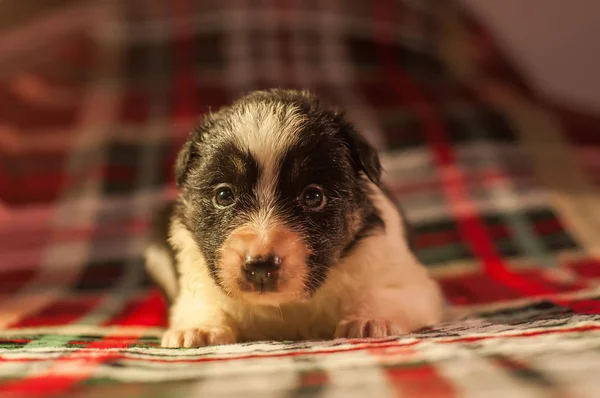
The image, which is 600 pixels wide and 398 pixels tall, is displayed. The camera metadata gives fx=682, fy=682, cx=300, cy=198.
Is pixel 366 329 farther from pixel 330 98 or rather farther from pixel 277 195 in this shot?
pixel 330 98

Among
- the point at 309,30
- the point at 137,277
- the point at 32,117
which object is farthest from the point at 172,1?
the point at 137,277

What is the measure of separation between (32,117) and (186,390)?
365cm

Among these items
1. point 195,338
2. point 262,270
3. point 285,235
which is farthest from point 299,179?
point 195,338

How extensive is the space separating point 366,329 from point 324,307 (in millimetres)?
200

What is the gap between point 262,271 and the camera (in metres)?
1.92

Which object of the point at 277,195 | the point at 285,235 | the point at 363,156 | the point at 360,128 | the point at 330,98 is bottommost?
the point at 285,235

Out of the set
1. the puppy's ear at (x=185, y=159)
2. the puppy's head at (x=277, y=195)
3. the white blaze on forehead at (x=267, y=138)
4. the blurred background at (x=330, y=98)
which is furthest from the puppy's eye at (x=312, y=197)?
the blurred background at (x=330, y=98)

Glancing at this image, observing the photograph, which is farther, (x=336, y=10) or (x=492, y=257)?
(x=336, y=10)

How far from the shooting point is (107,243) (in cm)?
407

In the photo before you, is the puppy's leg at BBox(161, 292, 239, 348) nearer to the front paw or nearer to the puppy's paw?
the puppy's paw

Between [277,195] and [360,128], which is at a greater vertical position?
[360,128]

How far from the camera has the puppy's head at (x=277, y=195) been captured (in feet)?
6.49

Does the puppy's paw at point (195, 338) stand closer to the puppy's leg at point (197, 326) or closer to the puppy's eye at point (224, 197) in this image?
the puppy's leg at point (197, 326)

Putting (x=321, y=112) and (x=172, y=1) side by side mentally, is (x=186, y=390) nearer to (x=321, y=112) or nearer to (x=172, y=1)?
(x=321, y=112)
